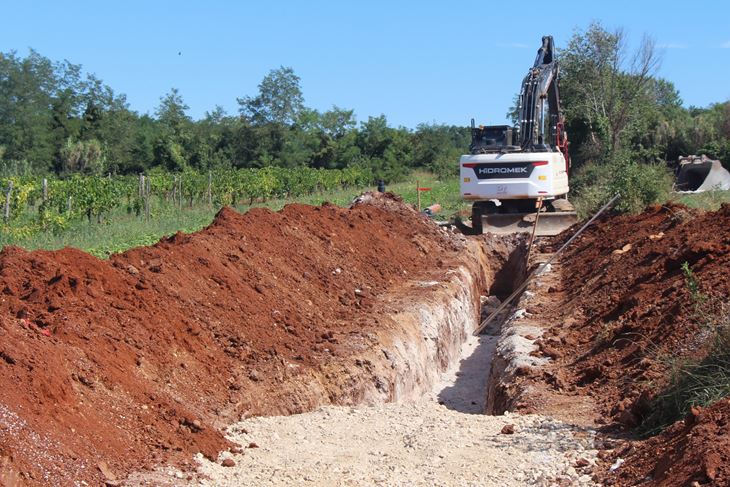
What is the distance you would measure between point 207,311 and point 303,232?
215 inches

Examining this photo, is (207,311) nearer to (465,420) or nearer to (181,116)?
(465,420)

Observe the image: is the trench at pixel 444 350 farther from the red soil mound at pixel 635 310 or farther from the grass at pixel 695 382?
the grass at pixel 695 382

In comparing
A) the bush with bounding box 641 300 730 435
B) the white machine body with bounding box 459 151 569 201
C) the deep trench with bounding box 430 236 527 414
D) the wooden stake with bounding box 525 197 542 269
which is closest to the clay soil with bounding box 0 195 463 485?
the deep trench with bounding box 430 236 527 414

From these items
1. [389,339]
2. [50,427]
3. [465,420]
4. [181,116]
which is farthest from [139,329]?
[181,116]

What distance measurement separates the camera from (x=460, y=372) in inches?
558

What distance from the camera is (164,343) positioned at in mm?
8109

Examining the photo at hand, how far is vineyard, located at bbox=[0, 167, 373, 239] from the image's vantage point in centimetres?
2191

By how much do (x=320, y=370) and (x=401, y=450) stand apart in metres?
2.32

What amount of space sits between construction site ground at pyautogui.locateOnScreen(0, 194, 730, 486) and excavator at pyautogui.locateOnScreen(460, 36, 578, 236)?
499 cm

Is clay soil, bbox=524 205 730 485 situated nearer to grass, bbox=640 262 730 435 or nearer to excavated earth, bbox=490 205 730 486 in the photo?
excavated earth, bbox=490 205 730 486

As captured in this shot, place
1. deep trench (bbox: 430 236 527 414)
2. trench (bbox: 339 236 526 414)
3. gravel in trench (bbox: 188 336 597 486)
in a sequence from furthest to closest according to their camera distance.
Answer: deep trench (bbox: 430 236 527 414) → trench (bbox: 339 236 526 414) → gravel in trench (bbox: 188 336 597 486)

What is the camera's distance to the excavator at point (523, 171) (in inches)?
787

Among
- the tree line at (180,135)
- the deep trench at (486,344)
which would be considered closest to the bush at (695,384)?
the deep trench at (486,344)

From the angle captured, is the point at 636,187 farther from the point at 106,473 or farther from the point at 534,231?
the point at 106,473
